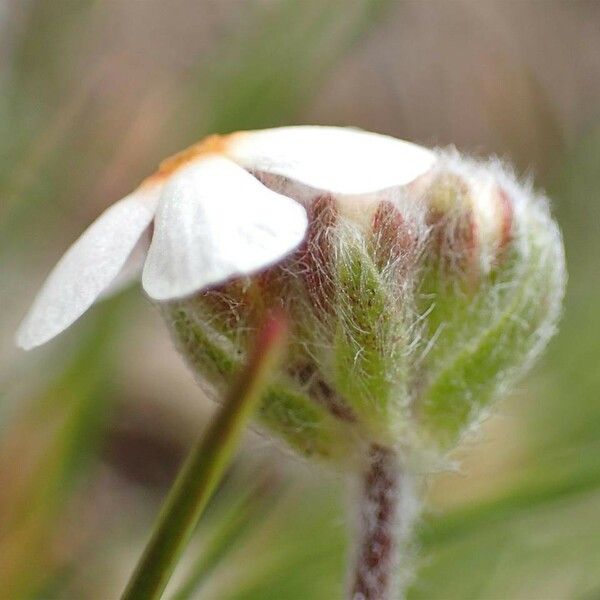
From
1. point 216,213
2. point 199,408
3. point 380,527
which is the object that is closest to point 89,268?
point 216,213

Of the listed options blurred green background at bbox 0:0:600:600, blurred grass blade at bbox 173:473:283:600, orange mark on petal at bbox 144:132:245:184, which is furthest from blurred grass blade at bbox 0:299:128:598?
orange mark on petal at bbox 144:132:245:184

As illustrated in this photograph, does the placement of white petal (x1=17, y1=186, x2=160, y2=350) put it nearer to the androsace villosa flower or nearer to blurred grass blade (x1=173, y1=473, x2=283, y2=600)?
the androsace villosa flower

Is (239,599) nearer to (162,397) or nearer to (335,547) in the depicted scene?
(335,547)

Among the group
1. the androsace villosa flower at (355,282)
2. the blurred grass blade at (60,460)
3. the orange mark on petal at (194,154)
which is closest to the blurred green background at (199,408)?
the blurred grass blade at (60,460)

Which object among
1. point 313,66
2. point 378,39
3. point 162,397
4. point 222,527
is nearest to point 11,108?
point 313,66

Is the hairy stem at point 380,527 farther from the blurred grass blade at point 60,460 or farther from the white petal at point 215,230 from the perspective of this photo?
the blurred grass blade at point 60,460

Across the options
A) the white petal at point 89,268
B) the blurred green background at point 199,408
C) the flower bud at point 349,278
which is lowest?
the blurred green background at point 199,408
